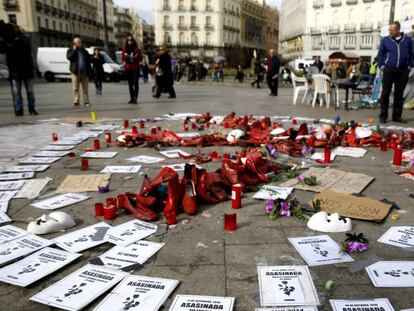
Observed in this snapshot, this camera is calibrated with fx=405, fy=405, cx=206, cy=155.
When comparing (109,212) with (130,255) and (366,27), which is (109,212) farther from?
(366,27)

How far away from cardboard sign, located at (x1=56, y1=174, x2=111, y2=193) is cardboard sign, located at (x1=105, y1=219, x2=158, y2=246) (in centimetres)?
108

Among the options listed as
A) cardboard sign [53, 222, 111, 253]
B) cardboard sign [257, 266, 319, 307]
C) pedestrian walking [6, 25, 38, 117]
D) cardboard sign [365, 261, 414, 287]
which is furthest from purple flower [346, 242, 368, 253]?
pedestrian walking [6, 25, 38, 117]

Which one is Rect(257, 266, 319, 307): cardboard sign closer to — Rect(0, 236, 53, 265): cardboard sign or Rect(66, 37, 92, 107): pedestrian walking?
Rect(0, 236, 53, 265): cardboard sign

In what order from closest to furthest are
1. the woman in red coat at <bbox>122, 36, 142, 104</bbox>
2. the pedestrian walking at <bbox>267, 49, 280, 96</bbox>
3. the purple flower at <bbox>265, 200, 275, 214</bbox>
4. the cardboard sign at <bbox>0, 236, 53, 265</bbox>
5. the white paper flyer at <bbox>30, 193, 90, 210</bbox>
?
the cardboard sign at <bbox>0, 236, 53, 265</bbox>, the purple flower at <bbox>265, 200, 275, 214</bbox>, the white paper flyer at <bbox>30, 193, 90, 210</bbox>, the woman in red coat at <bbox>122, 36, 142, 104</bbox>, the pedestrian walking at <bbox>267, 49, 280, 96</bbox>

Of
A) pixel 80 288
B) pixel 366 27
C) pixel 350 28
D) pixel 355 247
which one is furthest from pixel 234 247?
pixel 350 28

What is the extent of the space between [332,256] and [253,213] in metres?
0.91

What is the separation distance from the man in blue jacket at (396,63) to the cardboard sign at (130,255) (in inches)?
276

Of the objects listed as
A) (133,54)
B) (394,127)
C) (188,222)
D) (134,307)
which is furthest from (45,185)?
(133,54)

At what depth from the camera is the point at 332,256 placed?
8.84 feet

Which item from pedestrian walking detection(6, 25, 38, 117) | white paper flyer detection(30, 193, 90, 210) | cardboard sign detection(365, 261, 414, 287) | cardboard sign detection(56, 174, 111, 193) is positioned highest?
pedestrian walking detection(6, 25, 38, 117)

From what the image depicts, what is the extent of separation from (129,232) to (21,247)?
753mm

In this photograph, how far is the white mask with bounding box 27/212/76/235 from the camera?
306 centimetres

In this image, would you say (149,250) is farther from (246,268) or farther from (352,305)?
(352,305)

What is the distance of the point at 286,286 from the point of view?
7.66 feet
